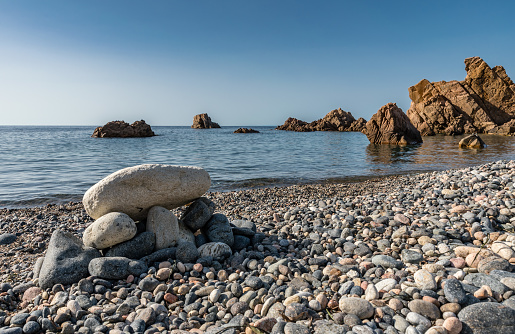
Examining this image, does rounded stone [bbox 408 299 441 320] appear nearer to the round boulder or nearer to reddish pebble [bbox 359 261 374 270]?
reddish pebble [bbox 359 261 374 270]

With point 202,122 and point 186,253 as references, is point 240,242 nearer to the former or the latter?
point 186,253

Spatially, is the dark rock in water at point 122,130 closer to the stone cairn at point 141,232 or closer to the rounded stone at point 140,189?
the rounded stone at point 140,189

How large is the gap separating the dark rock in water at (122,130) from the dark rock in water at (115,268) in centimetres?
6486

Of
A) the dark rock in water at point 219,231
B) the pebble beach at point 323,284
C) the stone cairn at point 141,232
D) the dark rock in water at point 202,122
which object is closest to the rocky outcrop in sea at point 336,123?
the dark rock in water at point 202,122

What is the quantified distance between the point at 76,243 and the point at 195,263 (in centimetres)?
187

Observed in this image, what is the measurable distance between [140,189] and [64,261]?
1.45 meters

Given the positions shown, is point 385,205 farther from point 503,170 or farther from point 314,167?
point 314,167

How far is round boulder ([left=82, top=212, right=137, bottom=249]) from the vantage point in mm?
4461

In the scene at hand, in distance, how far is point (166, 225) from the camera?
4902 mm

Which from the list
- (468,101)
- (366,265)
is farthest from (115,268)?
(468,101)

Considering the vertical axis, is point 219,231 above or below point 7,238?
above

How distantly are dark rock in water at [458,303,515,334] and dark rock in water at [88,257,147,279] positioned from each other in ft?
12.2

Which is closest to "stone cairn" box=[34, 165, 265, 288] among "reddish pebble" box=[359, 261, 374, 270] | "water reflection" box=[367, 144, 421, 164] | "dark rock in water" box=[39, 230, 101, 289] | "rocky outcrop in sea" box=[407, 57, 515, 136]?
"dark rock in water" box=[39, 230, 101, 289]

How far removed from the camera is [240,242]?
5.15m
